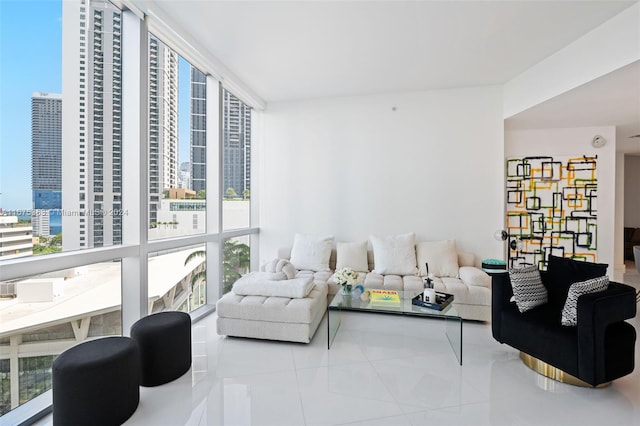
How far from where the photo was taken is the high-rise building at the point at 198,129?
350 cm

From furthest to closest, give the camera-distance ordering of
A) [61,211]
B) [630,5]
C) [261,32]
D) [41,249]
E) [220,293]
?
[220,293] → [261,32] → [630,5] → [61,211] → [41,249]

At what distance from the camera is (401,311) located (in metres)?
2.62

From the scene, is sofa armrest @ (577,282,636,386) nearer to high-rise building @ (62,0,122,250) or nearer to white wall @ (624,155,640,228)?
high-rise building @ (62,0,122,250)

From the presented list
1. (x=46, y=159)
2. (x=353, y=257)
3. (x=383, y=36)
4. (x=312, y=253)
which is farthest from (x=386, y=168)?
(x=46, y=159)

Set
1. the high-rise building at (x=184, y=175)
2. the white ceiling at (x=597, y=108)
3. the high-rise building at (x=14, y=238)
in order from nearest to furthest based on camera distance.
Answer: the high-rise building at (x=14, y=238)
the white ceiling at (x=597, y=108)
the high-rise building at (x=184, y=175)

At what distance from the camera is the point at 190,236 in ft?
11.0

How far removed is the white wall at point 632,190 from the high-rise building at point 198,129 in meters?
9.35

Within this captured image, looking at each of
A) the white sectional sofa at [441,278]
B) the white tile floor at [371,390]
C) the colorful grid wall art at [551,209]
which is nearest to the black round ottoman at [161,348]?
the white tile floor at [371,390]

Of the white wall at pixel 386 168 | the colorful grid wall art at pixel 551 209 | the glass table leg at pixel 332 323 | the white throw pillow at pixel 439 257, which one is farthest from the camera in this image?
the colorful grid wall art at pixel 551 209

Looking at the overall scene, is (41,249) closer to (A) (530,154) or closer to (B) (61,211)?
(B) (61,211)

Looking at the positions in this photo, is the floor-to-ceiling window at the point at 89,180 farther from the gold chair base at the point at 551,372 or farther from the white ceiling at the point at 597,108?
the white ceiling at the point at 597,108

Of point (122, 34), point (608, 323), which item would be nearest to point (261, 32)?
point (122, 34)

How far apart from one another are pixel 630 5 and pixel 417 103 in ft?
7.49

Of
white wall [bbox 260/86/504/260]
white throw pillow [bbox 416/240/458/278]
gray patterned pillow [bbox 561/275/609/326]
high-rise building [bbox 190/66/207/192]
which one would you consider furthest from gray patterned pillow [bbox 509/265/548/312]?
high-rise building [bbox 190/66/207/192]
